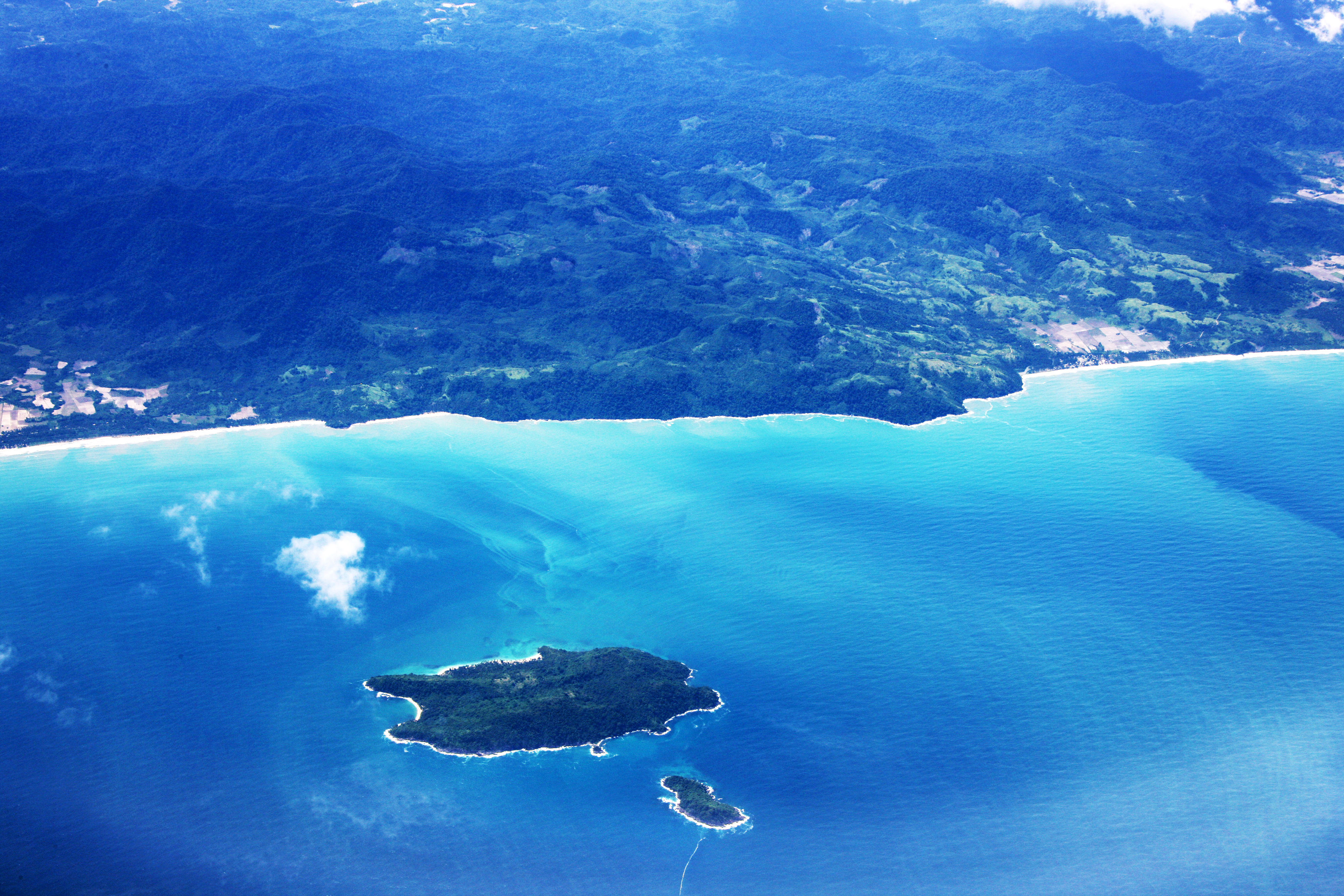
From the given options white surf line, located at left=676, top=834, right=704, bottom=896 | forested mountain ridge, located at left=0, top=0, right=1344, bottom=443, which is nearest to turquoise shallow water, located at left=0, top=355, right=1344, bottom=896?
white surf line, located at left=676, top=834, right=704, bottom=896

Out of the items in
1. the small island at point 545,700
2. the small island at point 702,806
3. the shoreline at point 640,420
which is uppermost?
the shoreline at point 640,420

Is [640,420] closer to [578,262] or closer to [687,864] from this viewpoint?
[578,262]

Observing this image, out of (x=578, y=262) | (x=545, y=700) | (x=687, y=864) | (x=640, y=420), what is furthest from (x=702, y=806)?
(x=578, y=262)

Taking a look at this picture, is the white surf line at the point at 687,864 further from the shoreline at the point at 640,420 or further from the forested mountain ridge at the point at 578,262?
the forested mountain ridge at the point at 578,262

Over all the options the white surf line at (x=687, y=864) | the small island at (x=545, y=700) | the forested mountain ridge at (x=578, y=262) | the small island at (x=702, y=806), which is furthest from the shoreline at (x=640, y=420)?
the white surf line at (x=687, y=864)

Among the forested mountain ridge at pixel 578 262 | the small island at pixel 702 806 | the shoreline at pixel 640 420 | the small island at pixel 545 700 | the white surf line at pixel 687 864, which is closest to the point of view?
the white surf line at pixel 687 864

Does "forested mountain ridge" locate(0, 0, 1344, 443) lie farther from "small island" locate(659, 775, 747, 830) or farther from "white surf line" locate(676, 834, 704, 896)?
"white surf line" locate(676, 834, 704, 896)
